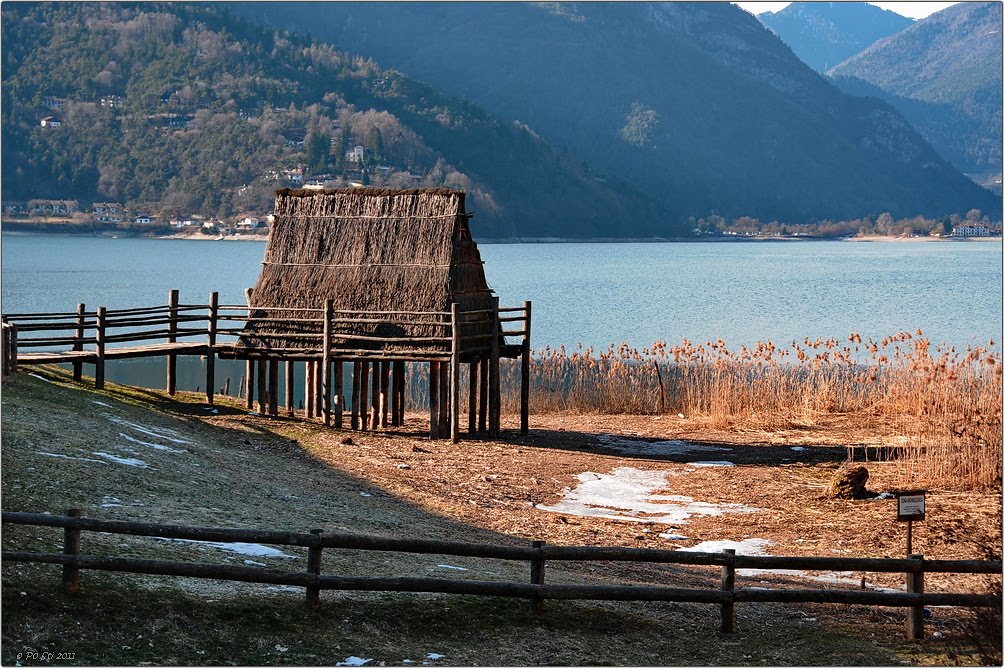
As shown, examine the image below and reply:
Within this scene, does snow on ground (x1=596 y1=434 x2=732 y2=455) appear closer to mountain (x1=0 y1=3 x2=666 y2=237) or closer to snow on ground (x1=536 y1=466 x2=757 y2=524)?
snow on ground (x1=536 y1=466 x2=757 y2=524)

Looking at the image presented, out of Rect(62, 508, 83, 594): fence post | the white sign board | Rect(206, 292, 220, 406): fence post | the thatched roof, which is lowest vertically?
Rect(62, 508, 83, 594): fence post

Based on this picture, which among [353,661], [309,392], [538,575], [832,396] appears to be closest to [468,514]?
[538,575]

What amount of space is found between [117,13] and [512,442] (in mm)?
177583

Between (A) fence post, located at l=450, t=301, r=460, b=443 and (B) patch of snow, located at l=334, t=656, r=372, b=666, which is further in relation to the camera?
(A) fence post, located at l=450, t=301, r=460, b=443

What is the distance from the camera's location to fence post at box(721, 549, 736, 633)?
11.2 meters

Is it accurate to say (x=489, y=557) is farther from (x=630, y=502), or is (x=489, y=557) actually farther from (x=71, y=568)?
(x=630, y=502)

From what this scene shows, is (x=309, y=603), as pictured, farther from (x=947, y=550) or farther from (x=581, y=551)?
(x=947, y=550)

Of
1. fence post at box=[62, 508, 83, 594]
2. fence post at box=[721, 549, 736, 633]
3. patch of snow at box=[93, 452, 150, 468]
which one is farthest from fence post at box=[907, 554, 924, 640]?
patch of snow at box=[93, 452, 150, 468]

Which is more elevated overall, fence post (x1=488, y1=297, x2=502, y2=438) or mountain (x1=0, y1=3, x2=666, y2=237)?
mountain (x1=0, y1=3, x2=666, y2=237)

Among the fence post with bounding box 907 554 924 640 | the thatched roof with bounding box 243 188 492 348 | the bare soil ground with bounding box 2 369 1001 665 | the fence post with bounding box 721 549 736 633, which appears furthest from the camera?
the thatched roof with bounding box 243 188 492 348

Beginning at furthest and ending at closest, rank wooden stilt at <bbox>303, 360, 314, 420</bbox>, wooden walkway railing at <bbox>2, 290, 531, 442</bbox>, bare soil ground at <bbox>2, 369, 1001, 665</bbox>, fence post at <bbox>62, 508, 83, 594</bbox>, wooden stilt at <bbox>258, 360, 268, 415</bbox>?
1. wooden stilt at <bbox>303, 360, 314, 420</bbox>
2. wooden stilt at <bbox>258, 360, 268, 415</bbox>
3. wooden walkway railing at <bbox>2, 290, 531, 442</bbox>
4. bare soil ground at <bbox>2, 369, 1001, 665</bbox>
5. fence post at <bbox>62, 508, 83, 594</bbox>

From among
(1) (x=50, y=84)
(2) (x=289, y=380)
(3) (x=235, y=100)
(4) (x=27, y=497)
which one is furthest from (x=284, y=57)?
(4) (x=27, y=497)

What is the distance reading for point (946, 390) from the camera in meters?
22.2

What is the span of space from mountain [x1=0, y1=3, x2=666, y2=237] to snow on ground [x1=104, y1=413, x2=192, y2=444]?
12331 cm
